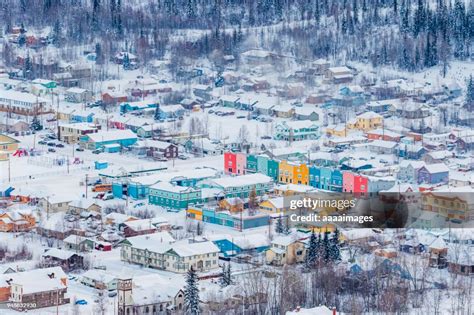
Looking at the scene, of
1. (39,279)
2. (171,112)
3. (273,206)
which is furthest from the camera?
(171,112)

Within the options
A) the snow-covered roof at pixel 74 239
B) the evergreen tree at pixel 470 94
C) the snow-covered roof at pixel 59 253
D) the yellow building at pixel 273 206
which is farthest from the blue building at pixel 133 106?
the snow-covered roof at pixel 59 253

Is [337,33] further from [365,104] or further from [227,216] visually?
[227,216]

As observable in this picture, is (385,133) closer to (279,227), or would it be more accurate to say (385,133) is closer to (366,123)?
(366,123)

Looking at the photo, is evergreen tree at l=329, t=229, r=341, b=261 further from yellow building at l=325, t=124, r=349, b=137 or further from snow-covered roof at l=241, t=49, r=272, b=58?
snow-covered roof at l=241, t=49, r=272, b=58

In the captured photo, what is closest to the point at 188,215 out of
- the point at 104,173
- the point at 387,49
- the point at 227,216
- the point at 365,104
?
the point at 227,216

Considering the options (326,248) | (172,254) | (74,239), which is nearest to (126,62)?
(74,239)

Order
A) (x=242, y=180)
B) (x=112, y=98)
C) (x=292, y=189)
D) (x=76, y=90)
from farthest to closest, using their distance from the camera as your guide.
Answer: (x=76, y=90) → (x=112, y=98) → (x=242, y=180) → (x=292, y=189)
